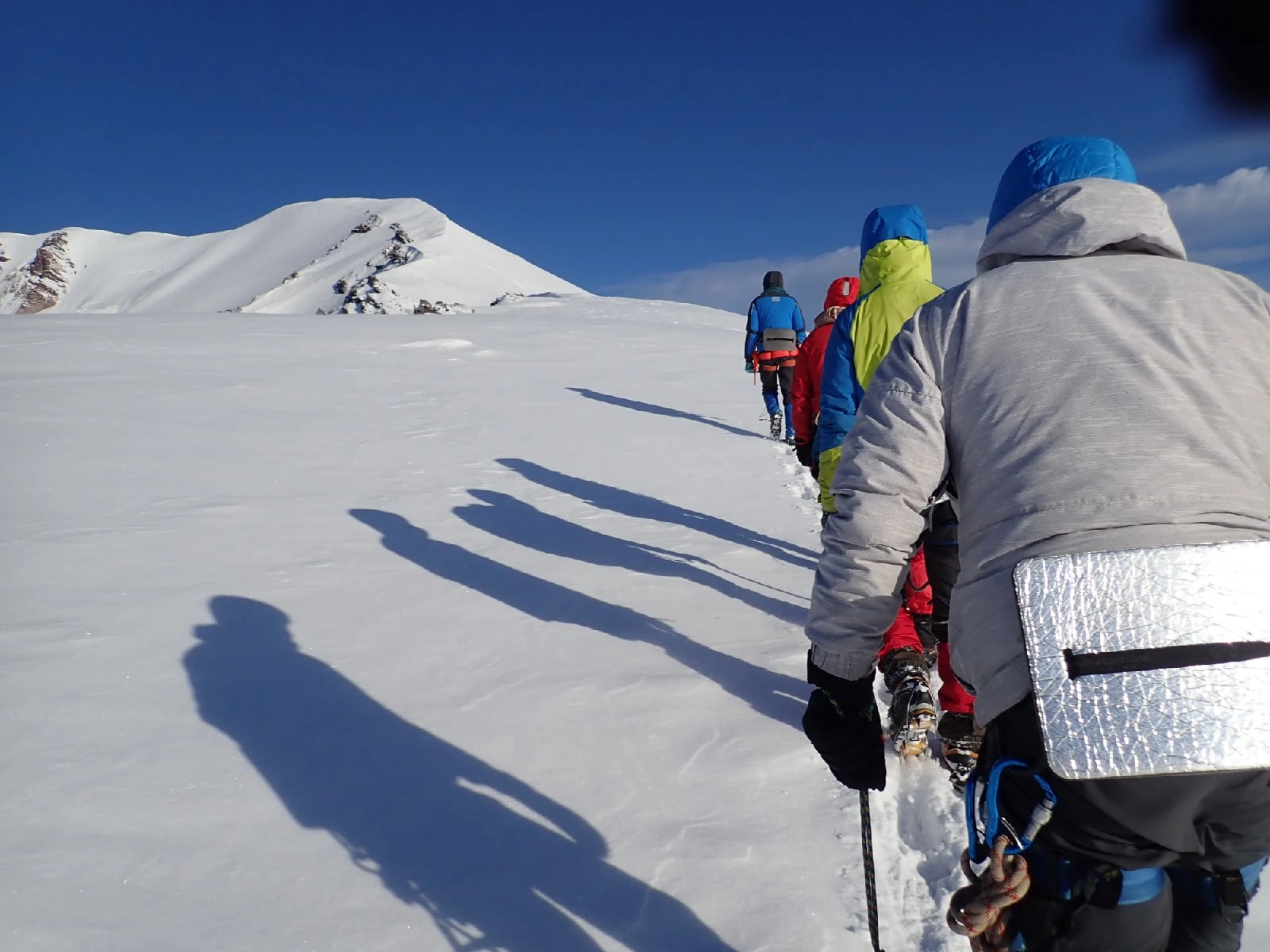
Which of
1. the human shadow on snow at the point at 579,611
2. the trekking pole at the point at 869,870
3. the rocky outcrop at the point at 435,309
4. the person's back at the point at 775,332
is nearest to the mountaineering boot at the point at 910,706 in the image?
the human shadow on snow at the point at 579,611

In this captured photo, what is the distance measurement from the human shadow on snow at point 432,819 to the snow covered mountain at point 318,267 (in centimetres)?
8134

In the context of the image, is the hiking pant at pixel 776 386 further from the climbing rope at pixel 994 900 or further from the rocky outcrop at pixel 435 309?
the rocky outcrop at pixel 435 309

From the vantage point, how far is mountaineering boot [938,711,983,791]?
266 cm

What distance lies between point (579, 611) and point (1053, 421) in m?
3.36

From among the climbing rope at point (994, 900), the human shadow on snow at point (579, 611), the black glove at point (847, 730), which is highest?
the black glove at point (847, 730)

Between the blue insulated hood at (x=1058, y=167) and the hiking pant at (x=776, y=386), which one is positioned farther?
the hiking pant at (x=776, y=386)

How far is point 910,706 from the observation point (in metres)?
2.87

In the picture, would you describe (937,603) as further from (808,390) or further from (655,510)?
(655,510)

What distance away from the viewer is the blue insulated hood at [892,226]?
3131mm

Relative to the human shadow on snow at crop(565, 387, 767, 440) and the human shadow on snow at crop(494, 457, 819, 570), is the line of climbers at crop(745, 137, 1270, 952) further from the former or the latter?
the human shadow on snow at crop(565, 387, 767, 440)

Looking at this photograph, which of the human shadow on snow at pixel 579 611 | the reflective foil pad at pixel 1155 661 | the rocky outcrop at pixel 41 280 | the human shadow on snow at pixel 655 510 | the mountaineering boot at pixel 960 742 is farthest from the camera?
the rocky outcrop at pixel 41 280

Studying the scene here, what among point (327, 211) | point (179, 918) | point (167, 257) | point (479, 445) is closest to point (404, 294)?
point (327, 211)

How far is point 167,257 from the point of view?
144125mm

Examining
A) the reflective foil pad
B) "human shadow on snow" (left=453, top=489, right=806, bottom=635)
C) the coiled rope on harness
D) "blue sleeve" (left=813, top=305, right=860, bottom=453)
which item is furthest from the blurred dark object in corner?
"human shadow on snow" (left=453, top=489, right=806, bottom=635)
